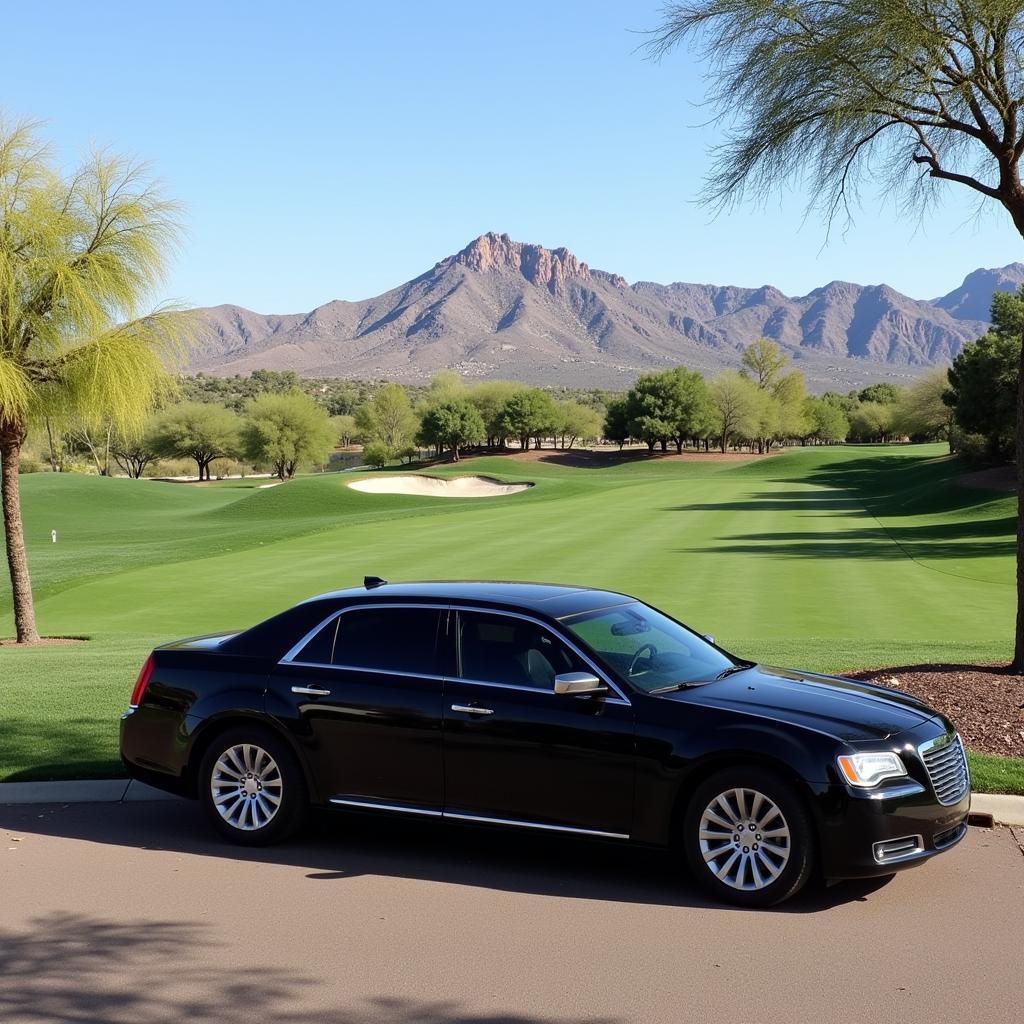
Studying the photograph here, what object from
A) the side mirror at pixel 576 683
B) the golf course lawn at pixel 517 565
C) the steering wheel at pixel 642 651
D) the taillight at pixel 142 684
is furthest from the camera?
the golf course lawn at pixel 517 565

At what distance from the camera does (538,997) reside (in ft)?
15.7

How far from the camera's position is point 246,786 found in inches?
276

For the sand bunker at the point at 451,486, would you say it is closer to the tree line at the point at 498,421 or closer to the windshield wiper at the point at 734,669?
the tree line at the point at 498,421

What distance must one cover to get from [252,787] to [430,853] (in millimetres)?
1139

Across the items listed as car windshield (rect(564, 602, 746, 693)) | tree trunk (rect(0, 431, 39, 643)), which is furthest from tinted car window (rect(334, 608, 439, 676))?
tree trunk (rect(0, 431, 39, 643))

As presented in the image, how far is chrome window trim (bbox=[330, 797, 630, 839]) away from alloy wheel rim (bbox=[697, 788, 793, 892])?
0.46 meters

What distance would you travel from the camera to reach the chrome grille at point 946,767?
6043mm

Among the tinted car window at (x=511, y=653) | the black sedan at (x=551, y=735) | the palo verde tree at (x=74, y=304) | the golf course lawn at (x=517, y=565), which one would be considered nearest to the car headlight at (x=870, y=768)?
the black sedan at (x=551, y=735)

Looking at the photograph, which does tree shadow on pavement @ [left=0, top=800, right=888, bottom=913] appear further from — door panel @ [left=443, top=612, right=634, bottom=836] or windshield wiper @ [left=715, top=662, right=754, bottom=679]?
windshield wiper @ [left=715, top=662, right=754, bottom=679]

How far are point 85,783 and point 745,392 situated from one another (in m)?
115

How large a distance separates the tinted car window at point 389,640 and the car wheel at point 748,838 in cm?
176

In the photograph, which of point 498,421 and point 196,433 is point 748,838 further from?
point 498,421

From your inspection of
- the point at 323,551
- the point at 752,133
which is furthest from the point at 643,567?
the point at 752,133

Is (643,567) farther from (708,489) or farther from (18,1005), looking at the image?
(708,489)
